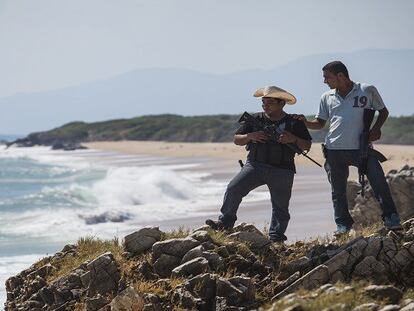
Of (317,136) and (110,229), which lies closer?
(110,229)

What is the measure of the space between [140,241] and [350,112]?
2.90 metres

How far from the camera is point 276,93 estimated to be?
8.91m

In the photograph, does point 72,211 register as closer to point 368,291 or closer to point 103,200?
point 103,200

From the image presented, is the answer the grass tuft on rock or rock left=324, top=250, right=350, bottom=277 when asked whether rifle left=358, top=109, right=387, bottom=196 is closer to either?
rock left=324, top=250, right=350, bottom=277

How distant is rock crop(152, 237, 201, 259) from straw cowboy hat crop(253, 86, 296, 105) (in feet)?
6.49

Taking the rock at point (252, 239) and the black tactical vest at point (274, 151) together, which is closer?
the rock at point (252, 239)

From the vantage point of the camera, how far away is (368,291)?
21.6 ft

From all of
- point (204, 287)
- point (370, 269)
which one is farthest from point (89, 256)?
point (370, 269)

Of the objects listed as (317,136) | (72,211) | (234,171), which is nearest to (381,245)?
(72,211)

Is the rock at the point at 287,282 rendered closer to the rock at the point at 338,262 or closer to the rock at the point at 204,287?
the rock at the point at 338,262

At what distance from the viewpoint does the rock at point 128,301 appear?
7504 millimetres

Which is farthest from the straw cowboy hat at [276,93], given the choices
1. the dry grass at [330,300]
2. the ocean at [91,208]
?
the ocean at [91,208]

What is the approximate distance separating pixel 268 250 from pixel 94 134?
334 ft

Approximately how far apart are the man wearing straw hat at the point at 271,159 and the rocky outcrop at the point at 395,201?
4867mm
